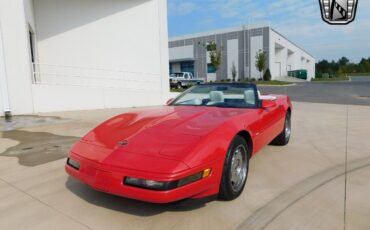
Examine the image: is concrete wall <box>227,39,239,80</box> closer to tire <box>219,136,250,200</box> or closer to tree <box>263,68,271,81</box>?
tree <box>263,68,271,81</box>

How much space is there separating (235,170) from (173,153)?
910mm

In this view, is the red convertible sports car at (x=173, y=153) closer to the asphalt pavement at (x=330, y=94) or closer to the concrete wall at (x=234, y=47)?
the asphalt pavement at (x=330, y=94)

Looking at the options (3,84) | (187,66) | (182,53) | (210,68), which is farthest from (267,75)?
(3,84)

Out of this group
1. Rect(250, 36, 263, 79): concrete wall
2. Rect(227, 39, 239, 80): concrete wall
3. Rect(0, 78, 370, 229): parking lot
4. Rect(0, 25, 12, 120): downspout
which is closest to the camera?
Rect(0, 78, 370, 229): parking lot

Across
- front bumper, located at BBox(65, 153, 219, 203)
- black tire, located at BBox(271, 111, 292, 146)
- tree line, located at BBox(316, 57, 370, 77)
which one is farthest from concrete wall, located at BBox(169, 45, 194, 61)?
tree line, located at BBox(316, 57, 370, 77)

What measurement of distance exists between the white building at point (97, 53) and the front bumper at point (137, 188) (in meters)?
8.08

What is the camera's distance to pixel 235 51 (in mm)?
52031

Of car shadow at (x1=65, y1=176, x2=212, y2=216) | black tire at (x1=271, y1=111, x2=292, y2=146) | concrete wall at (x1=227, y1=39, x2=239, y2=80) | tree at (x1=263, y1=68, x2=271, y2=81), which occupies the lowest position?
car shadow at (x1=65, y1=176, x2=212, y2=216)

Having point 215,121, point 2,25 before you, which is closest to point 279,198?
point 215,121

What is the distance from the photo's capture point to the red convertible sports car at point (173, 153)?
250cm

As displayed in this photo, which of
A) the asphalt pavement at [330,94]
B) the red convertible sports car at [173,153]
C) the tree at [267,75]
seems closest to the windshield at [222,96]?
the red convertible sports car at [173,153]

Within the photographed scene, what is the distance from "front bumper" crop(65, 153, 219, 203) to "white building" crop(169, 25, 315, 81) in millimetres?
48643

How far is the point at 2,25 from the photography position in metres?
8.81

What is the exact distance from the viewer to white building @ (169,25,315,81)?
49500 millimetres
